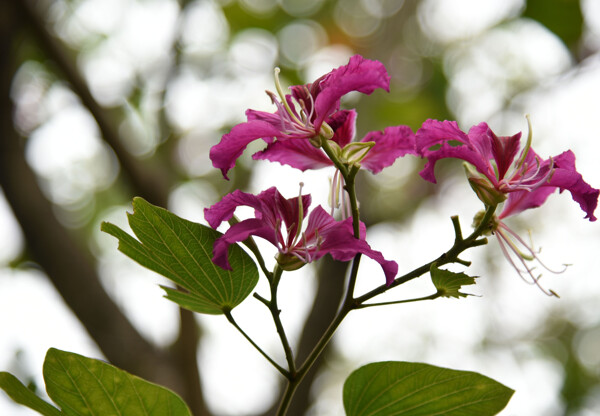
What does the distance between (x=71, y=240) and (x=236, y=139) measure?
1.43 metres

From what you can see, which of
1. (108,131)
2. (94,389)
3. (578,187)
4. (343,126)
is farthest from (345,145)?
(108,131)

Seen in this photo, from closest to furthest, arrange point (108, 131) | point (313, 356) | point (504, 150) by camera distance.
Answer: point (313, 356), point (504, 150), point (108, 131)

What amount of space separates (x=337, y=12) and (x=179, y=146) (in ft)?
3.90

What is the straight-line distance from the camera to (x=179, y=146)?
3.10 m

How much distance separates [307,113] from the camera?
0.59 metres

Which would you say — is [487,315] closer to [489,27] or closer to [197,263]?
[489,27]

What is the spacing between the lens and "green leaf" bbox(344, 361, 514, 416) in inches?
21.4

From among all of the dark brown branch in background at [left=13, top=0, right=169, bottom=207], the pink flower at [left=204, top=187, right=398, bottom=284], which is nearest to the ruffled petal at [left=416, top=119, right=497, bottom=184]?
the pink flower at [left=204, top=187, right=398, bottom=284]

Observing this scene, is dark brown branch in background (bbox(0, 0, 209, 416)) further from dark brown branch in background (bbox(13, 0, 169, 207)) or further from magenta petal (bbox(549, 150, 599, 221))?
magenta petal (bbox(549, 150, 599, 221))

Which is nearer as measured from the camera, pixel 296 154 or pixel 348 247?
pixel 348 247

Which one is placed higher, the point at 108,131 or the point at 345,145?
the point at 108,131

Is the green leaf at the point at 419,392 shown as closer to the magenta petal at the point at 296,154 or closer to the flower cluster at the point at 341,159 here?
the flower cluster at the point at 341,159

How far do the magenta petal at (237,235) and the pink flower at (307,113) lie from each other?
0.19 ft

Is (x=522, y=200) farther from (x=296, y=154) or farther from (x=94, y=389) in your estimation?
(x=94, y=389)
